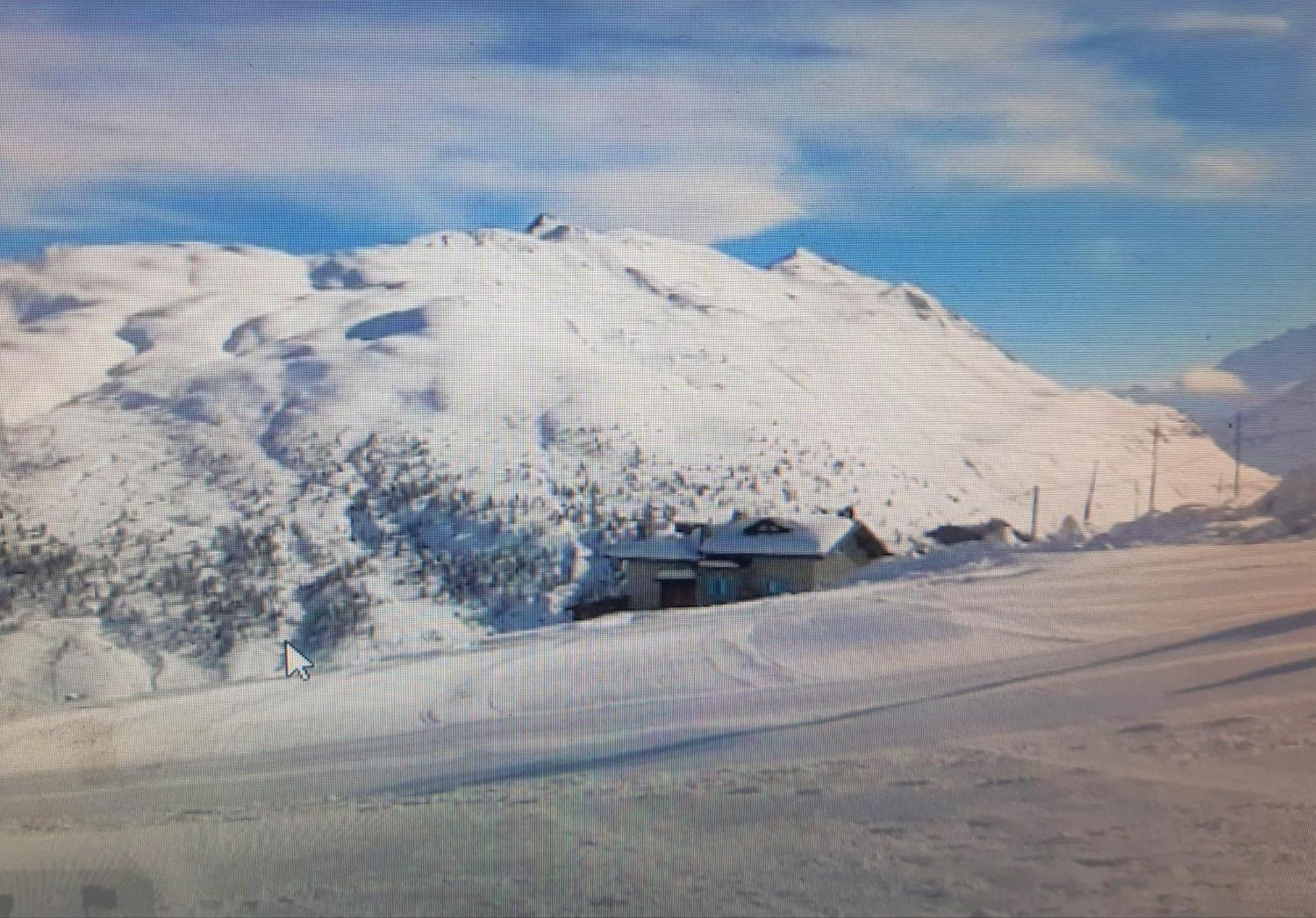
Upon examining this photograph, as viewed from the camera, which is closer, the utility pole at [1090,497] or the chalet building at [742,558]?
the utility pole at [1090,497]

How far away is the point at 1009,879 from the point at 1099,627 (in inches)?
63.8

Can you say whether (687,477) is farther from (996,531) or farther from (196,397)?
(196,397)

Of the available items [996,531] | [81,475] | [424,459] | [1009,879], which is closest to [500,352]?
[424,459]

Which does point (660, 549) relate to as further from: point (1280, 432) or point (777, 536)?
point (1280, 432)

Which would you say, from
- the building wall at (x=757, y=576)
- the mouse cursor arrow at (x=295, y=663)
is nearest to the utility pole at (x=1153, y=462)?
the building wall at (x=757, y=576)

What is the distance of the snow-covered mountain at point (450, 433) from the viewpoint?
173 inches

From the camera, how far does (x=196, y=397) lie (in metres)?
6.00

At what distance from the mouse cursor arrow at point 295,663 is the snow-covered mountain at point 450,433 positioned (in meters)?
0.13

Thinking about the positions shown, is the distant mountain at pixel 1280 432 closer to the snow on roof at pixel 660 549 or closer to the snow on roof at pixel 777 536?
the snow on roof at pixel 777 536

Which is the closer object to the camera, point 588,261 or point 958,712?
point 958,712

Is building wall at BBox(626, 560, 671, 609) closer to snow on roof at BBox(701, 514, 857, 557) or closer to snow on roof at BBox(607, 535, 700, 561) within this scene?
snow on roof at BBox(607, 535, 700, 561)

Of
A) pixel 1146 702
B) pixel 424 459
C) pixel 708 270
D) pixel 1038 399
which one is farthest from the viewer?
pixel 424 459

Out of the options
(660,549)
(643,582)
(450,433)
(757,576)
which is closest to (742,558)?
(757,576)

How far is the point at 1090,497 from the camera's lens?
5.34 meters
